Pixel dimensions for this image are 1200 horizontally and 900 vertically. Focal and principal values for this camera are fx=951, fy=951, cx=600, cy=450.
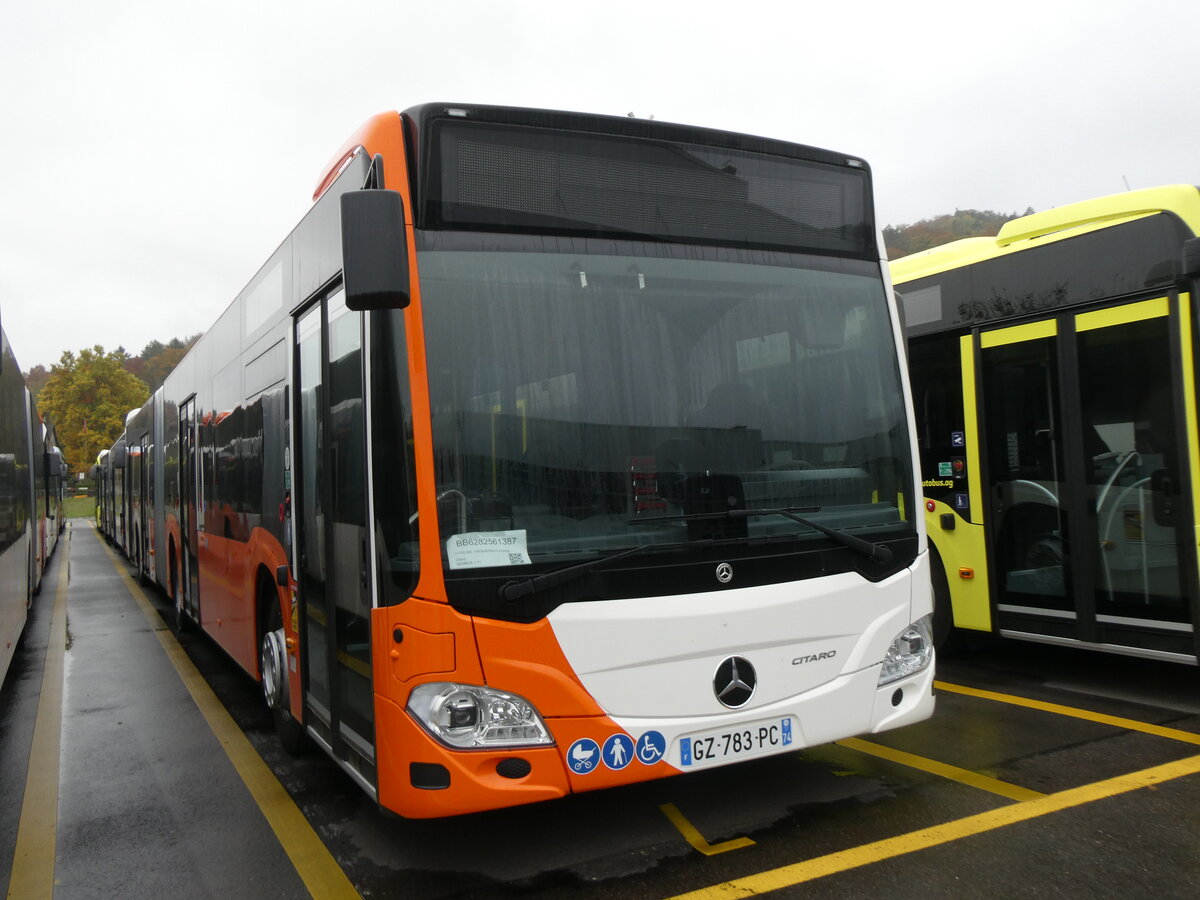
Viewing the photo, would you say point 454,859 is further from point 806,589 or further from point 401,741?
point 806,589

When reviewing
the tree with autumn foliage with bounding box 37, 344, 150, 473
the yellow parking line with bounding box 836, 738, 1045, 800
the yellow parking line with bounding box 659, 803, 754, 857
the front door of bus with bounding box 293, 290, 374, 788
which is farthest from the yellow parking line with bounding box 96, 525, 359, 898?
the tree with autumn foliage with bounding box 37, 344, 150, 473

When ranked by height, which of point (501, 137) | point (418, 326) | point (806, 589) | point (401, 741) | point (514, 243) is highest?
point (501, 137)

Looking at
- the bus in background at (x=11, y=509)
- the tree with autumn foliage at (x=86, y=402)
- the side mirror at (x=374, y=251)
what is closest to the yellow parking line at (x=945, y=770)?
the side mirror at (x=374, y=251)

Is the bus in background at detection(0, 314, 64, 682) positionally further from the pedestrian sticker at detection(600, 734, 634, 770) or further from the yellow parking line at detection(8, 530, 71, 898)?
the pedestrian sticker at detection(600, 734, 634, 770)

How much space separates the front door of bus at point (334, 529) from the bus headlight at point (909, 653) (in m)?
2.14

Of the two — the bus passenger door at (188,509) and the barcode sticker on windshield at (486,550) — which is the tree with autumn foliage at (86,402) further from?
the barcode sticker on windshield at (486,550)

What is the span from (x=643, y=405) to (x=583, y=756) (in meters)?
1.30

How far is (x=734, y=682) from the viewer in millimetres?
3607

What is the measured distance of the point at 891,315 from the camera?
14.4 feet

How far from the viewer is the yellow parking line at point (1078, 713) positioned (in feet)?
16.9

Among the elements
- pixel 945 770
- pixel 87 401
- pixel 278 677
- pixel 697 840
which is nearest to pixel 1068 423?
pixel 945 770

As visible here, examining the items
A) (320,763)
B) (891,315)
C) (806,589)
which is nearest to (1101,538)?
(891,315)

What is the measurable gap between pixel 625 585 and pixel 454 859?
1394mm

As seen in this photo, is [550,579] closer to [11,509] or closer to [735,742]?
[735,742]
